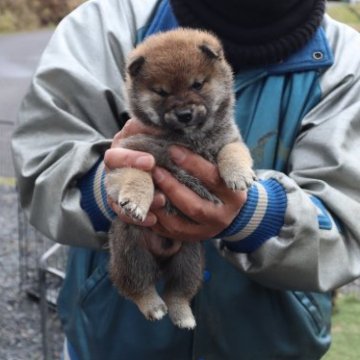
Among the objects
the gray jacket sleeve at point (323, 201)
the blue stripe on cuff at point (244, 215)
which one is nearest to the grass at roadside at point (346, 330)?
the gray jacket sleeve at point (323, 201)

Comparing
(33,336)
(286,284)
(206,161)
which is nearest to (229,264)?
(286,284)

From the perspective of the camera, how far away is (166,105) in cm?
228

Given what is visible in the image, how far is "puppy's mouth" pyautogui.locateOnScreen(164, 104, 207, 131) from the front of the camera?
225cm

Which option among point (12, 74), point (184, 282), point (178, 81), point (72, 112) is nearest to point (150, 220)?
point (184, 282)

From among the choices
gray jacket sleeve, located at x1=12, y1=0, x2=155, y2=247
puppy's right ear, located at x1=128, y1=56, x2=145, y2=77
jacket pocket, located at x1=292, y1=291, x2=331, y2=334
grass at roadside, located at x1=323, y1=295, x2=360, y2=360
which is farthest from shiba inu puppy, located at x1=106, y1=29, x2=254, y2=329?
grass at roadside, located at x1=323, y1=295, x2=360, y2=360

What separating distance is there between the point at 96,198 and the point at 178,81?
510 mm

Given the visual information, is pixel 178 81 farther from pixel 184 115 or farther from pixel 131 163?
pixel 131 163

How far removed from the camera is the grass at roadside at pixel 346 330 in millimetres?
5191

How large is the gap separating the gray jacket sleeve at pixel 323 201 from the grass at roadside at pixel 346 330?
2.97 meters

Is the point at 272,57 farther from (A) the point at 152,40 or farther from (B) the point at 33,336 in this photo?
(B) the point at 33,336

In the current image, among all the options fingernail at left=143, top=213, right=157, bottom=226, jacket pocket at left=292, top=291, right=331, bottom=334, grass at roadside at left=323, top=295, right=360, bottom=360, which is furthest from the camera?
grass at roadside at left=323, top=295, right=360, bottom=360

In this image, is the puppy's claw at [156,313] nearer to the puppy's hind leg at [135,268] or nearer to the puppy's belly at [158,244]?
the puppy's hind leg at [135,268]

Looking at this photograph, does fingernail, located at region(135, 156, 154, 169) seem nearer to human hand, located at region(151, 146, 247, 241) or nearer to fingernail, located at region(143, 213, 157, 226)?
human hand, located at region(151, 146, 247, 241)

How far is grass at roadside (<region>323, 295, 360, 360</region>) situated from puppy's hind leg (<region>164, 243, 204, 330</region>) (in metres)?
3.00
